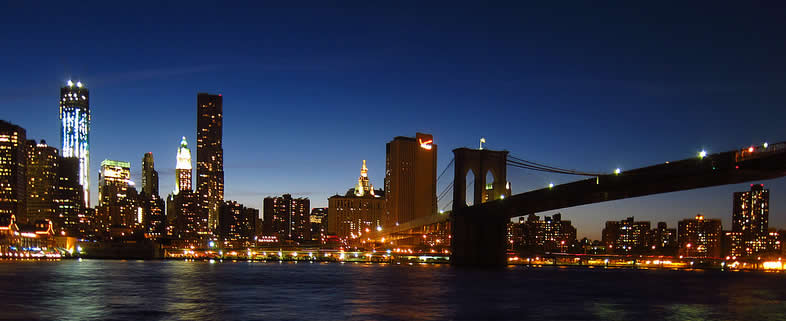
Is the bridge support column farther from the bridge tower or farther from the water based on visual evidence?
the water

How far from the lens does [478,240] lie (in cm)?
7756

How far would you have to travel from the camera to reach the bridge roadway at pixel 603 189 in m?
44.7

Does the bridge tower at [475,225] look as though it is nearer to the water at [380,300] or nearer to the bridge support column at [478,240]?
the bridge support column at [478,240]

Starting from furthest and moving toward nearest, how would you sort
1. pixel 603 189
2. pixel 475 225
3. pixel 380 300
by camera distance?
pixel 475 225 < pixel 603 189 < pixel 380 300

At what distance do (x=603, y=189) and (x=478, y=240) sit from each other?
72.1 ft

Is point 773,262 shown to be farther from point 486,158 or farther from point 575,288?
point 575,288

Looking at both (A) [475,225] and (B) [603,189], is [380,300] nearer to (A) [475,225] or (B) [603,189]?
(B) [603,189]

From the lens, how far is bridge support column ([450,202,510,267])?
77.1 metres

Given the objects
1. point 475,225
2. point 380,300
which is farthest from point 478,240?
point 380,300

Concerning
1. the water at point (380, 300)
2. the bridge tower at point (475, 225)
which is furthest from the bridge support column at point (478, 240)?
the water at point (380, 300)

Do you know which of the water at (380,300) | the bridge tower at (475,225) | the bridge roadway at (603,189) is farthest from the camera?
the bridge tower at (475,225)

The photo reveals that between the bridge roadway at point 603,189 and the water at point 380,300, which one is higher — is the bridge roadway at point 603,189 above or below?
above

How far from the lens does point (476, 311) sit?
3672 cm

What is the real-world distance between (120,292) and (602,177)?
38.0 m
